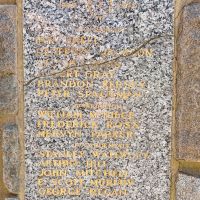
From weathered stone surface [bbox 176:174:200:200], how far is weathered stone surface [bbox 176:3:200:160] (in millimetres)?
86

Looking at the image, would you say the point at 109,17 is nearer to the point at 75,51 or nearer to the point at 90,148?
the point at 75,51

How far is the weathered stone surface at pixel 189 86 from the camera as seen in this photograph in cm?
164

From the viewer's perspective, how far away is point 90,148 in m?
1.73

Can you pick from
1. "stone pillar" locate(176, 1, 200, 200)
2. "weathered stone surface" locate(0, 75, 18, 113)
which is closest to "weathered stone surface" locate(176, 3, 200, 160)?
"stone pillar" locate(176, 1, 200, 200)

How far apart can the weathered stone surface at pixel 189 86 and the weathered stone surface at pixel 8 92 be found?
2.22 ft

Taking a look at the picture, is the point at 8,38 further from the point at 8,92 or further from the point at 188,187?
the point at 188,187

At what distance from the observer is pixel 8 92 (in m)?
1.71

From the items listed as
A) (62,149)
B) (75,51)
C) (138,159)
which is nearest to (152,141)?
(138,159)

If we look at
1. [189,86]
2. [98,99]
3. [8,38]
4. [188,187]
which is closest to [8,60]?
[8,38]

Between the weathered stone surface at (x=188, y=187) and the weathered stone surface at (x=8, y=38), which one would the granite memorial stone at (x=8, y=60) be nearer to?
the weathered stone surface at (x=8, y=38)

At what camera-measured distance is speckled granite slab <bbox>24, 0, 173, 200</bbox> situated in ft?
5.45

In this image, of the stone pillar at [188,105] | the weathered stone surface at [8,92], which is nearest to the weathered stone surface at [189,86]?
the stone pillar at [188,105]

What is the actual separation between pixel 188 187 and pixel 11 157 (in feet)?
2.47

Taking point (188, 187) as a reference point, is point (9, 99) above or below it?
above
